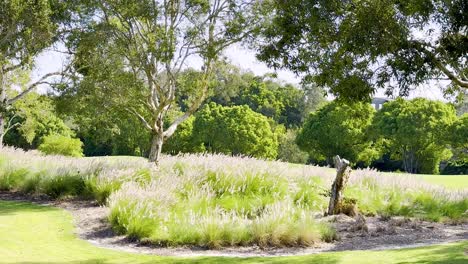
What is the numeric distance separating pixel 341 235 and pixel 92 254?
4521mm

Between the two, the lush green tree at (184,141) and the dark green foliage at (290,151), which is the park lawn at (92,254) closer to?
the lush green tree at (184,141)

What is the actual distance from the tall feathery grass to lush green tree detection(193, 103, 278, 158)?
105 feet

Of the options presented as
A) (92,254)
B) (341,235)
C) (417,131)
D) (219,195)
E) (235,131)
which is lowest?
(92,254)

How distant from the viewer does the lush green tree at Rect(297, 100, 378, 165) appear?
45.5m

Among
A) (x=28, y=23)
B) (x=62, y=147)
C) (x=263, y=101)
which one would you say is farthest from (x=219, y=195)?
(x=263, y=101)

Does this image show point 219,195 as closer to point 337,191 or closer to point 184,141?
point 337,191

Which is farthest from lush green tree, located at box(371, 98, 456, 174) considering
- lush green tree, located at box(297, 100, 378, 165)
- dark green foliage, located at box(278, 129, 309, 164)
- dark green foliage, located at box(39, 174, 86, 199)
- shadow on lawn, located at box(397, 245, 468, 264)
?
shadow on lawn, located at box(397, 245, 468, 264)

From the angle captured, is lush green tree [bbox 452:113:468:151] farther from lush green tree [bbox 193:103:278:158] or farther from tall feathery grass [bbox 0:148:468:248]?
tall feathery grass [bbox 0:148:468:248]

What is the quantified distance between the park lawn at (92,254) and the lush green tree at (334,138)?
37457 millimetres

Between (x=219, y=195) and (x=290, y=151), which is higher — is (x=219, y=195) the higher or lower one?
the lower one

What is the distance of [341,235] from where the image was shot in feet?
30.4

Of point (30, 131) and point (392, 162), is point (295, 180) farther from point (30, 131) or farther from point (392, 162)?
point (392, 162)

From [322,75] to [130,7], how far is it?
8727 millimetres

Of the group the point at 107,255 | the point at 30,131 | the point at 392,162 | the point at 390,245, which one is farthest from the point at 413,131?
the point at 107,255
